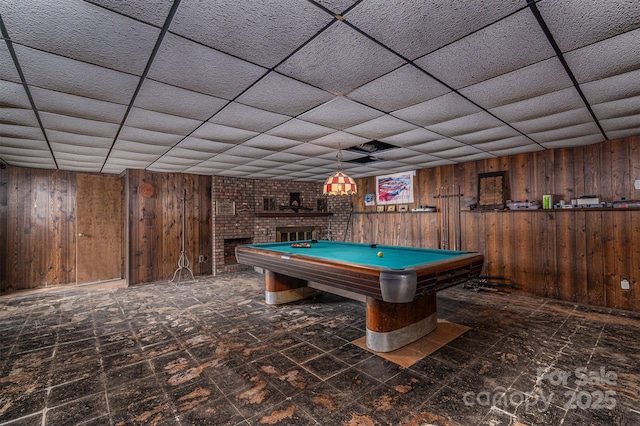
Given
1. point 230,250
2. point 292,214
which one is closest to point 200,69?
point 230,250

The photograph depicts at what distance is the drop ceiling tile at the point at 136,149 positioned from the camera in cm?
406

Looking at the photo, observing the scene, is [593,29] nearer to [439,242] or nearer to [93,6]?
[93,6]

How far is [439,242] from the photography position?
20.0 ft

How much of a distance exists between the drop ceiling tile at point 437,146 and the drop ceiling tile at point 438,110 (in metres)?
0.97

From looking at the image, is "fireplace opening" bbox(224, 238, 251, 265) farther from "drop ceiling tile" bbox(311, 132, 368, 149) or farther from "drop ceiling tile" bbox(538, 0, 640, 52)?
"drop ceiling tile" bbox(538, 0, 640, 52)

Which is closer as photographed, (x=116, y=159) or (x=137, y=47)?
(x=137, y=47)

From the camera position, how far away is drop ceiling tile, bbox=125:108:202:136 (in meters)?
2.97

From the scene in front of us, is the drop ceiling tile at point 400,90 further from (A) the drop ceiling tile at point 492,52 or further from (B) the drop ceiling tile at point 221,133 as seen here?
(B) the drop ceiling tile at point 221,133

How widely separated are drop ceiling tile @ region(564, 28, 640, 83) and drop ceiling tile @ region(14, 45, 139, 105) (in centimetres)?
319

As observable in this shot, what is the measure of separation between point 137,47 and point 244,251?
10.4 ft

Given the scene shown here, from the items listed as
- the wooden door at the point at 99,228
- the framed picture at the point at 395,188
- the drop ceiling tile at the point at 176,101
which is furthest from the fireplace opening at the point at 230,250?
the drop ceiling tile at the point at 176,101

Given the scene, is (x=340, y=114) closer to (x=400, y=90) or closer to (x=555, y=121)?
(x=400, y=90)

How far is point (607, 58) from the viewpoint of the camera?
6.61ft

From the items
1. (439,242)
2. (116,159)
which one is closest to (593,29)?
(439,242)
